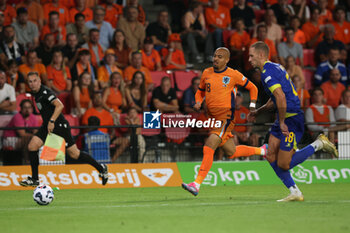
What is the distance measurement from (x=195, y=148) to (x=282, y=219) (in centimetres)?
635

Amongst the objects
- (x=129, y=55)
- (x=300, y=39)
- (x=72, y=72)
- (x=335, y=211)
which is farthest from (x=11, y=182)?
(x=300, y=39)

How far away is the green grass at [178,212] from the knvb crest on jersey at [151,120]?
7.13 ft

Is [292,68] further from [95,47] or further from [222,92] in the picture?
[222,92]

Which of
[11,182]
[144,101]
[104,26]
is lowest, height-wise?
[11,182]

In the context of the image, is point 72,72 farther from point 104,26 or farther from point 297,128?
point 297,128

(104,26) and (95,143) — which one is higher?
(104,26)

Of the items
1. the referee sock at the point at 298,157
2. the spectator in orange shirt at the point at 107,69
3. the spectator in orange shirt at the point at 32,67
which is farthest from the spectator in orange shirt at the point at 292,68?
the referee sock at the point at 298,157

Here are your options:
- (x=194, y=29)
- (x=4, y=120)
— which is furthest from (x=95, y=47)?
(x=4, y=120)

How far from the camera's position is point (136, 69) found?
596 inches

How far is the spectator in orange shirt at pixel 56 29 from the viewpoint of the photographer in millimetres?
15172

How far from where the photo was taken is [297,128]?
27.8ft

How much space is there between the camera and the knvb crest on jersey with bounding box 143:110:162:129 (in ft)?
41.7

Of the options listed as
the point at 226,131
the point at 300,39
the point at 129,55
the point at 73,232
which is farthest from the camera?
the point at 300,39

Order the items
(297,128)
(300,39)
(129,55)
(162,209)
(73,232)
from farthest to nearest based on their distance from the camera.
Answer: (300,39) → (129,55) → (297,128) → (162,209) → (73,232)
